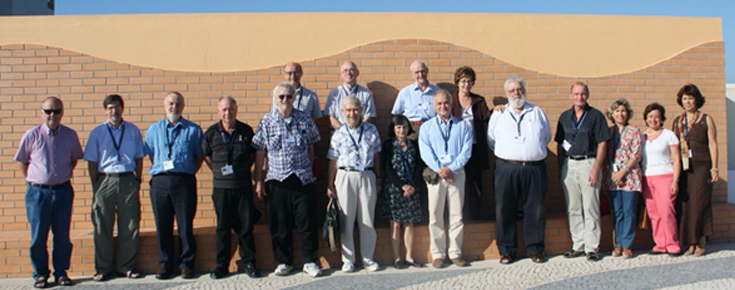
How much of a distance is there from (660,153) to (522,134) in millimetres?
1502

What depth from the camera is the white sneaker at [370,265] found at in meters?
4.83

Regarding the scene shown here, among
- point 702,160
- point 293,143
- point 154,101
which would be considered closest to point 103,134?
point 154,101

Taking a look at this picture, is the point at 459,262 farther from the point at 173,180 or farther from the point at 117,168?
the point at 117,168

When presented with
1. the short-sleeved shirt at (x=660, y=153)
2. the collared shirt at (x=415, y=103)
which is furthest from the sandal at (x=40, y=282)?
the short-sleeved shirt at (x=660, y=153)

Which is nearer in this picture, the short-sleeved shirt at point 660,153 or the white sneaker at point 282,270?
the white sneaker at point 282,270

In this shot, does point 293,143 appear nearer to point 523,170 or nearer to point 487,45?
point 523,170

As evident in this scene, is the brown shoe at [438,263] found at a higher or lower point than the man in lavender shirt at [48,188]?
lower

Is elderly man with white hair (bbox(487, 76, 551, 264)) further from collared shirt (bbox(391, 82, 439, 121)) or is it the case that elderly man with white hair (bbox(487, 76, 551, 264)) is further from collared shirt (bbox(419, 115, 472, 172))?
collared shirt (bbox(391, 82, 439, 121))

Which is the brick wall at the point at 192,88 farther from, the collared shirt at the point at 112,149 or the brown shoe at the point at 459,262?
the collared shirt at the point at 112,149

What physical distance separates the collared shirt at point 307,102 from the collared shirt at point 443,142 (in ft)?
3.82

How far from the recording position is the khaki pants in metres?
4.91

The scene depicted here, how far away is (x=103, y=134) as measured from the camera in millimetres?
4742

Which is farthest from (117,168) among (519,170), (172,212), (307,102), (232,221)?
(519,170)

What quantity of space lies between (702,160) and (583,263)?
1.71m
